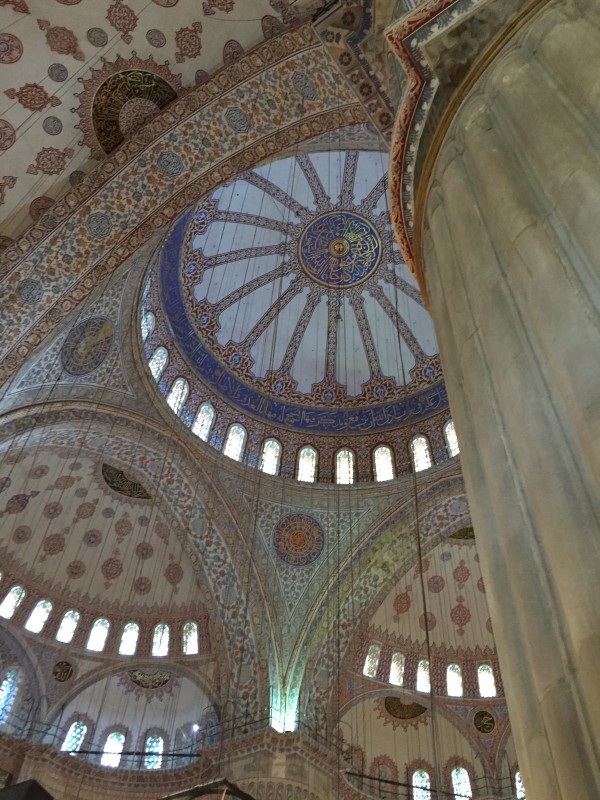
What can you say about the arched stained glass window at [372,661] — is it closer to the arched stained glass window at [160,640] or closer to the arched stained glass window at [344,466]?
the arched stained glass window at [344,466]

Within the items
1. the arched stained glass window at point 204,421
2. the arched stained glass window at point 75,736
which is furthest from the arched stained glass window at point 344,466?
the arched stained glass window at point 75,736

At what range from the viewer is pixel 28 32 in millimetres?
6141

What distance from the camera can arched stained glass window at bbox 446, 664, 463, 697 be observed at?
12.1 metres

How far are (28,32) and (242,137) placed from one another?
2.41 metres

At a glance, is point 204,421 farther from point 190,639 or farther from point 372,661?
point 372,661

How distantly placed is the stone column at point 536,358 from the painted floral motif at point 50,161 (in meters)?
4.97

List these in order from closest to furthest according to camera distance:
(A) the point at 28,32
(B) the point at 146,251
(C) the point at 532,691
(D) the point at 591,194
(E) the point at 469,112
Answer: (C) the point at 532,691
(D) the point at 591,194
(E) the point at 469,112
(A) the point at 28,32
(B) the point at 146,251

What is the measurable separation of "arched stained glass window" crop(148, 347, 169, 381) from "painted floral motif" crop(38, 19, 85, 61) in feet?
16.7

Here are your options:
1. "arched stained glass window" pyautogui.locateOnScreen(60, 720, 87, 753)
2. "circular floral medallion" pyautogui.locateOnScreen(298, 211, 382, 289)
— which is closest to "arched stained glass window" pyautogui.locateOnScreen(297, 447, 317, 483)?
"circular floral medallion" pyautogui.locateOnScreen(298, 211, 382, 289)

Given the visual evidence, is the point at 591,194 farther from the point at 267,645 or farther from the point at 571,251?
the point at 267,645

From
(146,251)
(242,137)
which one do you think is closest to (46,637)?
(146,251)

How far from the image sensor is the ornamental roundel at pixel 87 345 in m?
8.87

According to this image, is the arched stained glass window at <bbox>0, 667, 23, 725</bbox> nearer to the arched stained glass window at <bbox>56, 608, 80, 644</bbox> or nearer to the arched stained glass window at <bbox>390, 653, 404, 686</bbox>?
the arched stained glass window at <bbox>56, 608, 80, 644</bbox>

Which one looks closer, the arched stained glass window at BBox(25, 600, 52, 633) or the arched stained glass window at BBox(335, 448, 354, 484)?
the arched stained glass window at BBox(25, 600, 52, 633)
